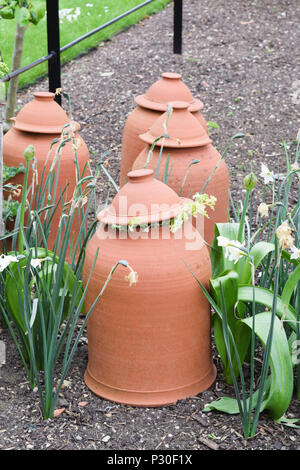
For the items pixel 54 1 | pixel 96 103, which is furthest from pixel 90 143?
pixel 54 1

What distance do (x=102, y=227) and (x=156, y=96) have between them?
1460mm

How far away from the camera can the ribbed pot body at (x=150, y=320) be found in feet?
7.17

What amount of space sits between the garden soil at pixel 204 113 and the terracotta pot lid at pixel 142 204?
64cm

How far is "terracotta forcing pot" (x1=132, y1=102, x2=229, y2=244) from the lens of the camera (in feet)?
9.75

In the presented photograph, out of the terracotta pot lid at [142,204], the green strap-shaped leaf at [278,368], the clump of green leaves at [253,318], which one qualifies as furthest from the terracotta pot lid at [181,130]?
the green strap-shaped leaf at [278,368]

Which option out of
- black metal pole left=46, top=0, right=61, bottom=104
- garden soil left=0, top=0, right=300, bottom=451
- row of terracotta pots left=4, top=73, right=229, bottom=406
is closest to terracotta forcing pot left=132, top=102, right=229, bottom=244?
garden soil left=0, top=0, right=300, bottom=451

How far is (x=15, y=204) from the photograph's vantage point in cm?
286

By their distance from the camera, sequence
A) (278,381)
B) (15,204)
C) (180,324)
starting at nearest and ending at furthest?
(278,381), (180,324), (15,204)

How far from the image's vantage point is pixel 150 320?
220cm

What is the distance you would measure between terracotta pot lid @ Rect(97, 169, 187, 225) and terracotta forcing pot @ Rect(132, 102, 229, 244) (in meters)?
0.68

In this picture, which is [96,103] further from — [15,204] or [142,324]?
[142,324]

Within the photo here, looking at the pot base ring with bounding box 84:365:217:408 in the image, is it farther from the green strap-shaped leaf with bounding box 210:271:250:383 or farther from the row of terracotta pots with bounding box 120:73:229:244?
the row of terracotta pots with bounding box 120:73:229:244

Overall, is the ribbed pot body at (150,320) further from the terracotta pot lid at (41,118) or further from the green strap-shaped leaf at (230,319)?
the terracotta pot lid at (41,118)

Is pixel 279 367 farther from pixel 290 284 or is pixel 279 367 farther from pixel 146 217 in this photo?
pixel 146 217
